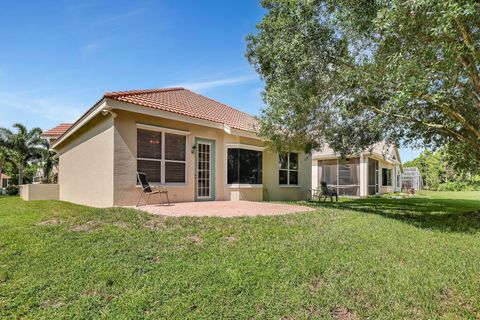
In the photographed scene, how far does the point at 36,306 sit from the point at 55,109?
22952 millimetres

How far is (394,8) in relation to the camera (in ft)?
20.3

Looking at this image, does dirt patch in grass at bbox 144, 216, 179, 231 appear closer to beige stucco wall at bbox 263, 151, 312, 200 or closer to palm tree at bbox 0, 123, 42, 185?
beige stucco wall at bbox 263, 151, 312, 200

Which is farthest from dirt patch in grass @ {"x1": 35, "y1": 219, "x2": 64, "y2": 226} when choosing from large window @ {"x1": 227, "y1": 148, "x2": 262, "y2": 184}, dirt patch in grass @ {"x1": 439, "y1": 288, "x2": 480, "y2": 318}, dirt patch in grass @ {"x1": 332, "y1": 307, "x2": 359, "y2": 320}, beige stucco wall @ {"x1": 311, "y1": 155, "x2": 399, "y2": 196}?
beige stucco wall @ {"x1": 311, "y1": 155, "x2": 399, "y2": 196}

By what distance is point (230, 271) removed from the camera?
4500 millimetres

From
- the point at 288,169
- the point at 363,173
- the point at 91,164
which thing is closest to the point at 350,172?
the point at 363,173

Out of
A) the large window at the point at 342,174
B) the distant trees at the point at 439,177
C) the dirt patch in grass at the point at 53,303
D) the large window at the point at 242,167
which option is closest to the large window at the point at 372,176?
the large window at the point at 342,174

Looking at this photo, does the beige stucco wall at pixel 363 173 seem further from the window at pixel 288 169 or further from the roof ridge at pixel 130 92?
the roof ridge at pixel 130 92

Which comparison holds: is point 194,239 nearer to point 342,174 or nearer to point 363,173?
point 363,173

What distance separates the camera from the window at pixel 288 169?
16336 mm

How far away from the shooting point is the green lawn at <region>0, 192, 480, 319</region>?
11.7 feet

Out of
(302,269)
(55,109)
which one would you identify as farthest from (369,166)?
(55,109)

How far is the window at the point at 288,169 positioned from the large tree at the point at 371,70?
172 inches

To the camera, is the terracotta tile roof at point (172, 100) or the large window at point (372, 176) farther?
the large window at point (372, 176)

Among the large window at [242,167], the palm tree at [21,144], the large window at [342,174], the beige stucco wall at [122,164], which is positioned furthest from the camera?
the palm tree at [21,144]
